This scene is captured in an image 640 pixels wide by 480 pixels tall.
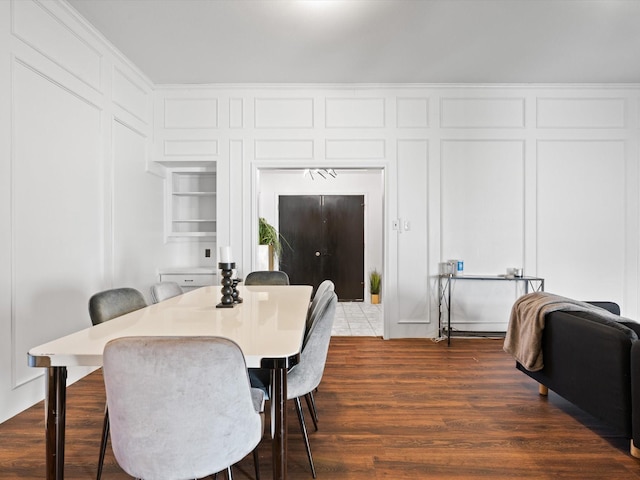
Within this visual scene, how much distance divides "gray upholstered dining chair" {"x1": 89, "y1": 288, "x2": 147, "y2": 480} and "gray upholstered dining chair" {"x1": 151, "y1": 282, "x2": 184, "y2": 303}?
0.14 meters

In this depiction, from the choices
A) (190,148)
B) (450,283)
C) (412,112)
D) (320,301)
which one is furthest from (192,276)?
(412,112)

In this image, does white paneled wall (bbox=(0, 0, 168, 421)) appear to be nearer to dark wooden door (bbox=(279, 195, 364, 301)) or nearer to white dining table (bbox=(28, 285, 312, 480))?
white dining table (bbox=(28, 285, 312, 480))

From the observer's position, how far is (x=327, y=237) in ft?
21.7

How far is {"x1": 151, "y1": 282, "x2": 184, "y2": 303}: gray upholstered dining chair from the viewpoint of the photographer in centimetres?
239

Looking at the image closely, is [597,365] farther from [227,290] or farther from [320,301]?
[227,290]

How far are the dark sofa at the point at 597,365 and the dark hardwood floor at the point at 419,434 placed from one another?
197 millimetres

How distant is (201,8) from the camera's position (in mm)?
2814

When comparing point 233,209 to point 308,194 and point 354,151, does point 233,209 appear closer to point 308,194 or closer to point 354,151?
point 354,151

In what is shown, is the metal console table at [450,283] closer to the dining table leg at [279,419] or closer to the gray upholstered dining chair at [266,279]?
the gray upholstered dining chair at [266,279]

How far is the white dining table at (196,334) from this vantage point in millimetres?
1211

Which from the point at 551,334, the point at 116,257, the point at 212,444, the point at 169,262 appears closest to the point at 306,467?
the point at 212,444

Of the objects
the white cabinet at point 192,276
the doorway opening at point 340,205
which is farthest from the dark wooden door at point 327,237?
the white cabinet at point 192,276

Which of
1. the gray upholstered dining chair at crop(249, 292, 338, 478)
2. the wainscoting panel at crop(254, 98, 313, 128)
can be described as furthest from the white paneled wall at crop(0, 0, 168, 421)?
the gray upholstered dining chair at crop(249, 292, 338, 478)

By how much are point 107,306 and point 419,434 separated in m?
1.85
